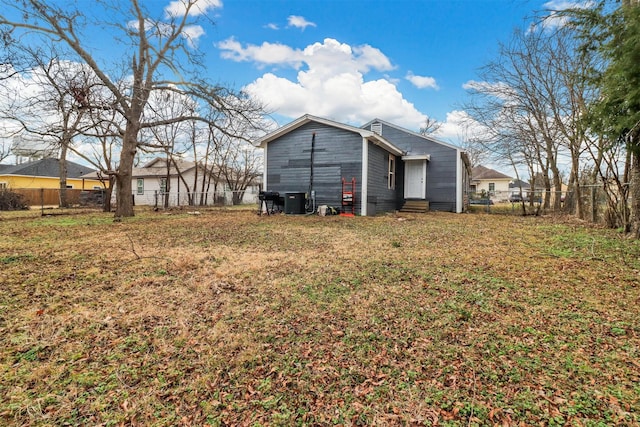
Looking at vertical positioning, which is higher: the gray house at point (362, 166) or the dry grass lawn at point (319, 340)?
the gray house at point (362, 166)

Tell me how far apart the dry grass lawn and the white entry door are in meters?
11.0

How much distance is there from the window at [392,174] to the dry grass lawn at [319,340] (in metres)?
10.0

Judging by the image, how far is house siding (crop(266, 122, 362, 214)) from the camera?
11984mm

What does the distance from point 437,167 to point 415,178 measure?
123 cm

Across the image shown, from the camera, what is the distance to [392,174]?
15117 millimetres

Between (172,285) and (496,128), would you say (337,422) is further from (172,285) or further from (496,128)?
(496,128)

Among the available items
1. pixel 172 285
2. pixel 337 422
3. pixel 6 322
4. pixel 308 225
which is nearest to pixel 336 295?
pixel 337 422

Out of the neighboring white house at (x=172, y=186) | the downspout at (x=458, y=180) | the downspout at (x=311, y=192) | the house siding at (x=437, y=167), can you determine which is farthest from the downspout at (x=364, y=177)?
the neighboring white house at (x=172, y=186)

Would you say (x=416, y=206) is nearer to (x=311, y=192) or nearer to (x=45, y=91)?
(x=311, y=192)

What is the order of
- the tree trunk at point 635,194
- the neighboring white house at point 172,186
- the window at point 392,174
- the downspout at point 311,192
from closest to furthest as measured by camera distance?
the tree trunk at point 635,194
the downspout at point 311,192
the window at point 392,174
the neighboring white house at point 172,186

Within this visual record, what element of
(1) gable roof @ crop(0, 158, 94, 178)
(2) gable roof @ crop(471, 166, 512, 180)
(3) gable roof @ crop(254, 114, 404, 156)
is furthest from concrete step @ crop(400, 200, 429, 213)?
(2) gable roof @ crop(471, 166, 512, 180)

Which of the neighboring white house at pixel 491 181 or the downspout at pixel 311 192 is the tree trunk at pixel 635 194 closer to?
the downspout at pixel 311 192

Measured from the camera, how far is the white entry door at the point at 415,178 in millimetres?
15734

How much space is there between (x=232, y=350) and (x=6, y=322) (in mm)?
2214
